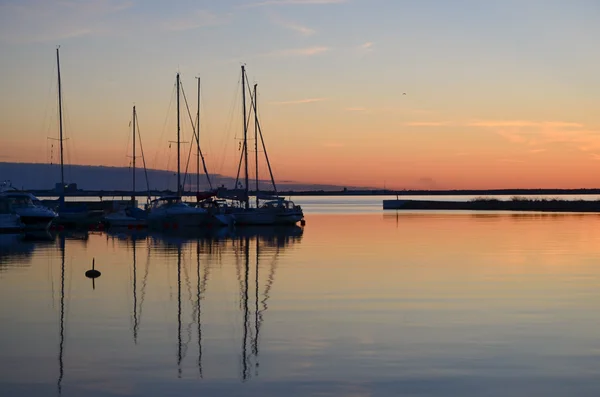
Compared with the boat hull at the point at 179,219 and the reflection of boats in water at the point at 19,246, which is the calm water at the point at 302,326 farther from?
the boat hull at the point at 179,219

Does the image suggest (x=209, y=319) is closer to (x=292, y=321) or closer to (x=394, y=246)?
(x=292, y=321)

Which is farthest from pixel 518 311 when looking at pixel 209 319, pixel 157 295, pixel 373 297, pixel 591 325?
pixel 157 295

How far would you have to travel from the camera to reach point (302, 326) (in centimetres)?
1750

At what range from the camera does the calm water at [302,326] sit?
12.5m

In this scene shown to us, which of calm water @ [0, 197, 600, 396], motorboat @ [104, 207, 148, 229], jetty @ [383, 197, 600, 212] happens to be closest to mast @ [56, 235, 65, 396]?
calm water @ [0, 197, 600, 396]

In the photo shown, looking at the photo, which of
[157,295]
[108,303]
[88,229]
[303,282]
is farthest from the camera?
[88,229]

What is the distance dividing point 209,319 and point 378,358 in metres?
5.48

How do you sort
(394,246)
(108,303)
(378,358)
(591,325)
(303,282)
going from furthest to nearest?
(394,246), (303,282), (108,303), (591,325), (378,358)

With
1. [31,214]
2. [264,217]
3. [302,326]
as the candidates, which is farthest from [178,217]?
[302,326]

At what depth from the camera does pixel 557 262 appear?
3219 cm

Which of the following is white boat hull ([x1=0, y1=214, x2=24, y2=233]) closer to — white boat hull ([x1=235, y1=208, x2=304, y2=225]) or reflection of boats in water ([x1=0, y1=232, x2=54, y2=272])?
reflection of boats in water ([x1=0, y1=232, x2=54, y2=272])

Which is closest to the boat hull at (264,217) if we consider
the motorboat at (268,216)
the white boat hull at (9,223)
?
the motorboat at (268,216)

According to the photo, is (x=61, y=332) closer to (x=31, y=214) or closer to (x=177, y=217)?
(x=31, y=214)

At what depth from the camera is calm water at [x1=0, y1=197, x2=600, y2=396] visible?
12547 millimetres
